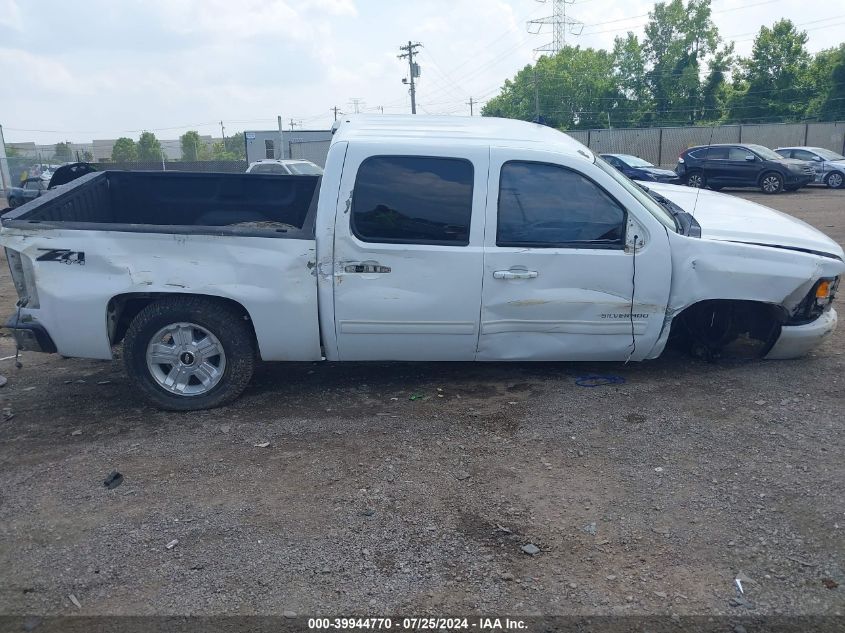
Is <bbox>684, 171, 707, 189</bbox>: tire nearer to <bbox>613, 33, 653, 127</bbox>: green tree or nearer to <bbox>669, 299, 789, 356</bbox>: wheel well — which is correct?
<bbox>669, 299, 789, 356</bbox>: wheel well

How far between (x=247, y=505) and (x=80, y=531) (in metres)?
0.83

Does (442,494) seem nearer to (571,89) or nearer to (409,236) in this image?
(409,236)

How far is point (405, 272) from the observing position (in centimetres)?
470


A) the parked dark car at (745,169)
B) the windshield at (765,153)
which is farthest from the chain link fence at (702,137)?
the windshield at (765,153)

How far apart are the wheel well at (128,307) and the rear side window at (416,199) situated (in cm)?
108

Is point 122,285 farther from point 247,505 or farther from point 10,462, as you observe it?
point 247,505

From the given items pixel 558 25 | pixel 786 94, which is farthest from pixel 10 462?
pixel 558 25

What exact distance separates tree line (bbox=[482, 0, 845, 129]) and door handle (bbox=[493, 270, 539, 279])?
40.2m

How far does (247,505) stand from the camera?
3.73 metres

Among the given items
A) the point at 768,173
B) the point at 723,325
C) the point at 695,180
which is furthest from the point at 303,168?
the point at 723,325

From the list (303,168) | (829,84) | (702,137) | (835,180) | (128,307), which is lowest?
(835,180)

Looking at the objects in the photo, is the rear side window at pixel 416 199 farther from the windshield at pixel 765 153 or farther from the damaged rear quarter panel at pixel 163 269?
the windshield at pixel 765 153

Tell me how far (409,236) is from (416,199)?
0.84 ft

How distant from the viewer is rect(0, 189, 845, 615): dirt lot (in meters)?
3.05
